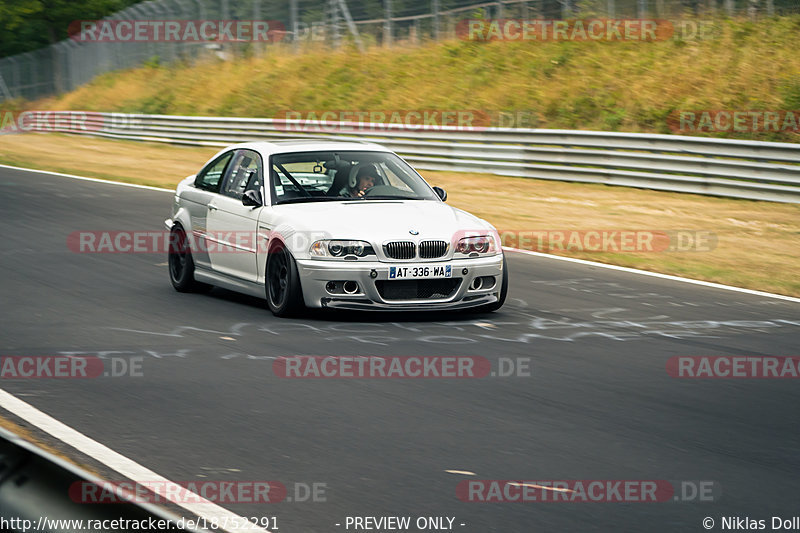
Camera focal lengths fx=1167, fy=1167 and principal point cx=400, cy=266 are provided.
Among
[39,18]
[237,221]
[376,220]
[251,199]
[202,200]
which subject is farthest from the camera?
[39,18]

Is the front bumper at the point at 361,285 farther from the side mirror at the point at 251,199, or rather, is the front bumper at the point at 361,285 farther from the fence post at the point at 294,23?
the fence post at the point at 294,23

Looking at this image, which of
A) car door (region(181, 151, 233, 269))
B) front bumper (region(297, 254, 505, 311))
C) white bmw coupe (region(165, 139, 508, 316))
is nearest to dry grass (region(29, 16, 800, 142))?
white bmw coupe (region(165, 139, 508, 316))

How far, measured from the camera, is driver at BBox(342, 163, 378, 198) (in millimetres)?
10375

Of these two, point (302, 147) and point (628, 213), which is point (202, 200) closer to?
point (302, 147)

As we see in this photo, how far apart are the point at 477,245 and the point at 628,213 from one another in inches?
392

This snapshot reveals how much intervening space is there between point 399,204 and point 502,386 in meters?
→ 3.16

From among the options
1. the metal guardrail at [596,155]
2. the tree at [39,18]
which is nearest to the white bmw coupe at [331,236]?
the metal guardrail at [596,155]

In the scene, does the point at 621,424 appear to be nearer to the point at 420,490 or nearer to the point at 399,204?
the point at 420,490

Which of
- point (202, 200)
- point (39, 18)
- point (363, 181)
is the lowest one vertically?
point (202, 200)

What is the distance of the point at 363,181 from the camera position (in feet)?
34.3

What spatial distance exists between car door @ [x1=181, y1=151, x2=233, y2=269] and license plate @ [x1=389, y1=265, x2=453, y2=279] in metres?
2.40

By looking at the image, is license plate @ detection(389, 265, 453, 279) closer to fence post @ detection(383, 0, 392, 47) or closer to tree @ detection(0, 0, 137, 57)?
fence post @ detection(383, 0, 392, 47)

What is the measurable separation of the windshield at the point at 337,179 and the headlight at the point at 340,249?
94 centimetres

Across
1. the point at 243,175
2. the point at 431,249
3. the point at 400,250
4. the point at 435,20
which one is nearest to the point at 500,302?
the point at 431,249
